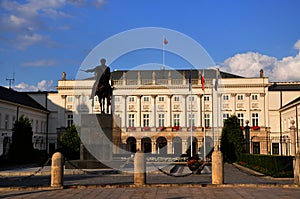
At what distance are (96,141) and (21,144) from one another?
20.9 metres

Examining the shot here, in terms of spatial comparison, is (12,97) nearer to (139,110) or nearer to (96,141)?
(139,110)

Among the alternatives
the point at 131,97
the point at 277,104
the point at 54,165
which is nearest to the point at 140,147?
the point at 131,97

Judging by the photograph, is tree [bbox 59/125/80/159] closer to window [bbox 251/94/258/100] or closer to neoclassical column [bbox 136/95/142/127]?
neoclassical column [bbox 136/95/142/127]

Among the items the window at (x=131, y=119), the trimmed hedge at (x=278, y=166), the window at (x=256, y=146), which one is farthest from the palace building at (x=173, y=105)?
the trimmed hedge at (x=278, y=166)

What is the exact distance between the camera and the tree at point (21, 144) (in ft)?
133

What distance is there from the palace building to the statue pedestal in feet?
144

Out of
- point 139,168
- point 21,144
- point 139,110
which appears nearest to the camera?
point 139,168

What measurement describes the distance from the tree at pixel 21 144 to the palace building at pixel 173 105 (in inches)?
981

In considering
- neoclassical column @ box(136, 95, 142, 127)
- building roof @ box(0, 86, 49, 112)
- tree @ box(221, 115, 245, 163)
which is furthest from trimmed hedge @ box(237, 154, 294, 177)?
neoclassical column @ box(136, 95, 142, 127)

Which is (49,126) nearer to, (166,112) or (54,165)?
(166,112)

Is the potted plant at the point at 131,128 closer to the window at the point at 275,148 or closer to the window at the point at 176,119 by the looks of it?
the window at the point at 176,119

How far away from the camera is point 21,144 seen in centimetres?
4125

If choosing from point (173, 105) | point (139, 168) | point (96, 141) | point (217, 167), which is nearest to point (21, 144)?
point (96, 141)

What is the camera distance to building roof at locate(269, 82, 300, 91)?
230 ft
